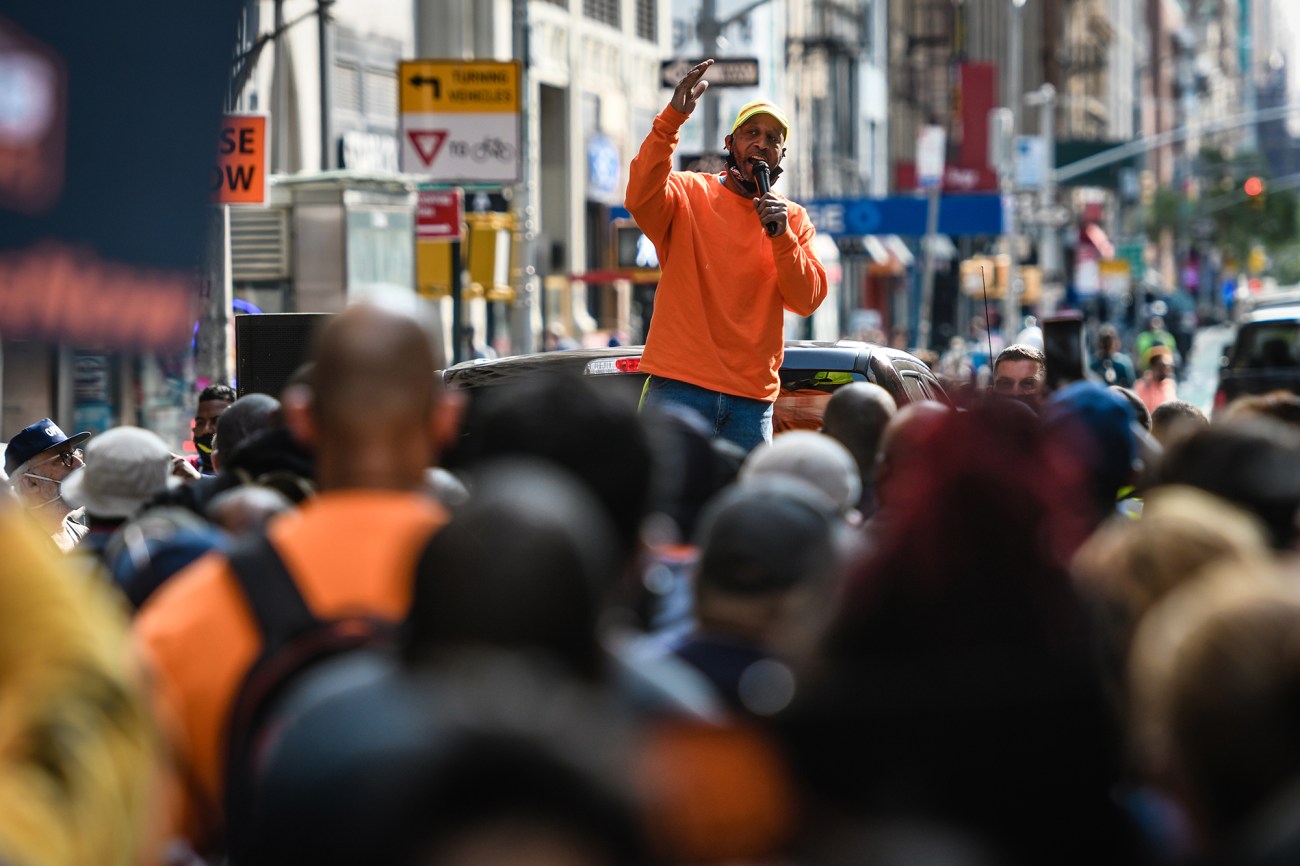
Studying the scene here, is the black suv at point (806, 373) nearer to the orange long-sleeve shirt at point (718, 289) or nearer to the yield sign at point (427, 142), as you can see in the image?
the orange long-sleeve shirt at point (718, 289)

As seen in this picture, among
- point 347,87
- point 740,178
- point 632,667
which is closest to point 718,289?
point 740,178

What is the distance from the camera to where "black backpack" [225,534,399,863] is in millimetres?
3094

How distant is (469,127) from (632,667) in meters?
14.4

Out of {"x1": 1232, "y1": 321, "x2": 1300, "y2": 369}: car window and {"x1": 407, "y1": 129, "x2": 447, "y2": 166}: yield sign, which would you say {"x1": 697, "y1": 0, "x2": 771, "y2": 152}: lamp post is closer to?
{"x1": 407, "y1": 129, "x2": 447, "y2": 166}: yield sign

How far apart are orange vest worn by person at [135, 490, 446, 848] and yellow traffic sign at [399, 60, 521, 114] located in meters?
13.9

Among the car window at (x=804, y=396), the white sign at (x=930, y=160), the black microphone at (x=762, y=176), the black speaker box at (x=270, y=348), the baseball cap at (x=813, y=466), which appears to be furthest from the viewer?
the white sign at (x=930, y=160)

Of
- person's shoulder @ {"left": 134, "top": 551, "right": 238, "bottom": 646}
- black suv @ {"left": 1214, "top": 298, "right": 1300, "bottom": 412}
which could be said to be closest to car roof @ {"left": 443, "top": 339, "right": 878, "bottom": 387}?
person's shoulder @ {"left": 134, "top": 551, "right": 238, "bottom": 646}

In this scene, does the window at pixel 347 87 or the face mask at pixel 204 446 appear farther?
the window at pixel 347 87

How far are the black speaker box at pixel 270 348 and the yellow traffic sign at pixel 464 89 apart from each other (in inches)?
239

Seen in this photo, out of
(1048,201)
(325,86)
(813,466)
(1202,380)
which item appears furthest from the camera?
(1048,201)

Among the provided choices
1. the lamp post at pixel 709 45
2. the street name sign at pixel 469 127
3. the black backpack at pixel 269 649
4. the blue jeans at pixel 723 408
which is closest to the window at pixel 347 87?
the lamp post at pixel 709 45

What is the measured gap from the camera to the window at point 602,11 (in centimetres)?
3675

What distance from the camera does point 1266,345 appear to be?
18.8 metres

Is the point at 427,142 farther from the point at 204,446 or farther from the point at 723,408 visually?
the point at 723,408
